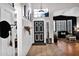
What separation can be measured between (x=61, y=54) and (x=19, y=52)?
24.4 inches

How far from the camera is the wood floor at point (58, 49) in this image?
10.4 feet

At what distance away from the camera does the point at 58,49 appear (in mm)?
3209

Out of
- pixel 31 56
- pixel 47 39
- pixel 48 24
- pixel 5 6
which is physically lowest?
pixel 31 56

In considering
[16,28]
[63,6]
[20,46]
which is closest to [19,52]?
[20,46]

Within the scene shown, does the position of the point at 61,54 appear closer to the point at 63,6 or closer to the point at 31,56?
the point at 31,56

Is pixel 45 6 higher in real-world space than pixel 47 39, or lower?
higher

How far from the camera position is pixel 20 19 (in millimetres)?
3150

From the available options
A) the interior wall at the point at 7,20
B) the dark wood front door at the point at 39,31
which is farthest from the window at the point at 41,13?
the interior wall at the point at 7,20

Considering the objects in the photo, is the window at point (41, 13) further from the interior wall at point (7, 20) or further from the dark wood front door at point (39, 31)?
the interior wall at point (7, 20)

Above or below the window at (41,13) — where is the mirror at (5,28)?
below

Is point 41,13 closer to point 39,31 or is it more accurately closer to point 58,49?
point 39,31

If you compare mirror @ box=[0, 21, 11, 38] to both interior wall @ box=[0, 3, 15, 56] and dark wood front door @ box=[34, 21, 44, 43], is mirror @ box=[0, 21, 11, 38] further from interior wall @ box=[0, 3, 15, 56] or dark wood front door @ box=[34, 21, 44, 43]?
dark wood front door @ box=[34, 21, 44, 43]

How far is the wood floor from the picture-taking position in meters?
3.18

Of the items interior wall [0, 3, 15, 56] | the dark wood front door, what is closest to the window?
the dark wood front door
